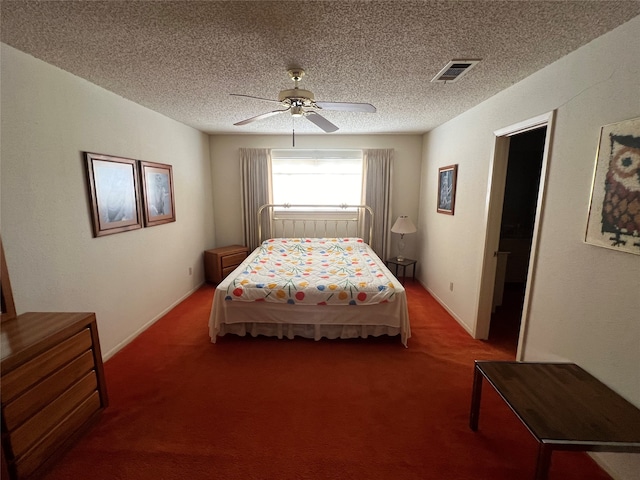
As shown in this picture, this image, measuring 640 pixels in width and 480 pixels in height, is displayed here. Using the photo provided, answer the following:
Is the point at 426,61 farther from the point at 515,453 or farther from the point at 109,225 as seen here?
the point at 109,225

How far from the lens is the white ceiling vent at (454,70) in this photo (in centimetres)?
184

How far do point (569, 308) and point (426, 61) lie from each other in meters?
1.88

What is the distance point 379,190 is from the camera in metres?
4.60

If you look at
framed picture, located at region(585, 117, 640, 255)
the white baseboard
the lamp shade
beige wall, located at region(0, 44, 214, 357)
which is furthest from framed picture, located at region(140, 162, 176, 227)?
framed picture, located at region(585, 117, 640, 255)

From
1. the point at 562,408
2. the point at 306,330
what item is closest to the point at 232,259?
the point at 306,330

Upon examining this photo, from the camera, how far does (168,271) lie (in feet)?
11.3

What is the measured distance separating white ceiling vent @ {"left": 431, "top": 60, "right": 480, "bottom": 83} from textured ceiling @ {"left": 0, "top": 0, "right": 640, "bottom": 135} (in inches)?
1.7

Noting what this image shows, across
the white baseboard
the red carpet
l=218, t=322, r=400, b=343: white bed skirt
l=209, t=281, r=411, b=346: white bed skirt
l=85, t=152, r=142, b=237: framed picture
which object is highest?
l=85, t=152, r=142, b=237: framed picture

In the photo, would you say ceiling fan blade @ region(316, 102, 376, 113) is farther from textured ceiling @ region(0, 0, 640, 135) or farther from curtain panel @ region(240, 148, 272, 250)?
curtain panel @ region(240, 148, 272, 250)

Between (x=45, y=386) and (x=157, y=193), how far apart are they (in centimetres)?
222

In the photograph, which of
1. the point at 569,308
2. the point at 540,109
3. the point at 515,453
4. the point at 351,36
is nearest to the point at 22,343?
the point at 351,36

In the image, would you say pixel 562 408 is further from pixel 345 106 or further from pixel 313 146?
pixel 313 146

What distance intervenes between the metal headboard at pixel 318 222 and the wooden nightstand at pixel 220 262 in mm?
501

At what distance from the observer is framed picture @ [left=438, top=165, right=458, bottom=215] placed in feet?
10.8
